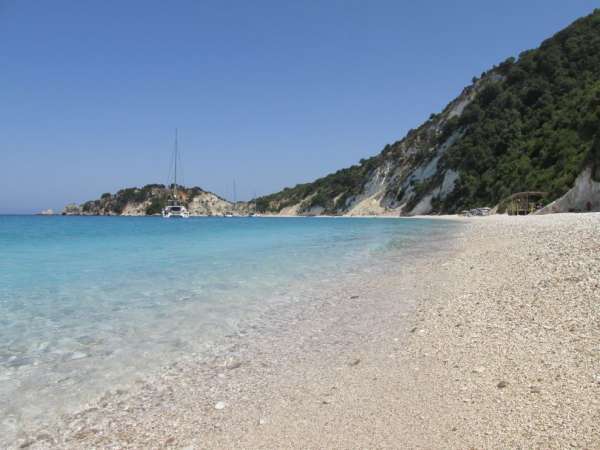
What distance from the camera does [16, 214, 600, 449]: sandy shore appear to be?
3.29 meters

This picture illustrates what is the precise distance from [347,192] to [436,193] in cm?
4736

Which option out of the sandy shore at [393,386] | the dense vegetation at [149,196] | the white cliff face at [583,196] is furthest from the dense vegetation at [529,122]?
the dense vegetation at [149,196]

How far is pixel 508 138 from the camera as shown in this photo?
68.7 meters

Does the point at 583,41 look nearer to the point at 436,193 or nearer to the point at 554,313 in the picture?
the point at 436,193

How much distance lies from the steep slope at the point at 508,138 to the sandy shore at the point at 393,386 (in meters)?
33.1

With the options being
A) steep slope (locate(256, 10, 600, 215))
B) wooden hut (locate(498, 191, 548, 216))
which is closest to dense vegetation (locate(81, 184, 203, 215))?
steep slope (locate(256, 10, 600, 215))

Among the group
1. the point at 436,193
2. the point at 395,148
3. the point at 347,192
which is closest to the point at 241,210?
the point at 347,192

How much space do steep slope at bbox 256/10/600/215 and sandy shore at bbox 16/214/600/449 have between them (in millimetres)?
33149

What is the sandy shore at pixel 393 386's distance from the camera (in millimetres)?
3293

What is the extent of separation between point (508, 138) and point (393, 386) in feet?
246

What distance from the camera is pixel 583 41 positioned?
227 feet

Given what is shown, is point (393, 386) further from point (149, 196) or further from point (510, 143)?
point (149, 196)

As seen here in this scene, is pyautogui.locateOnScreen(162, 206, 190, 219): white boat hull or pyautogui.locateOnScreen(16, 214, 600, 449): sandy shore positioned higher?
pyautogui.locateOnScreen(162, 206, 190, 219): white boat hull

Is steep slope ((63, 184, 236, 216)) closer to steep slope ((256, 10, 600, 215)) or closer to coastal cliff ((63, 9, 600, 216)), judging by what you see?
coastal cliff ((63, 9, 600, 216))
